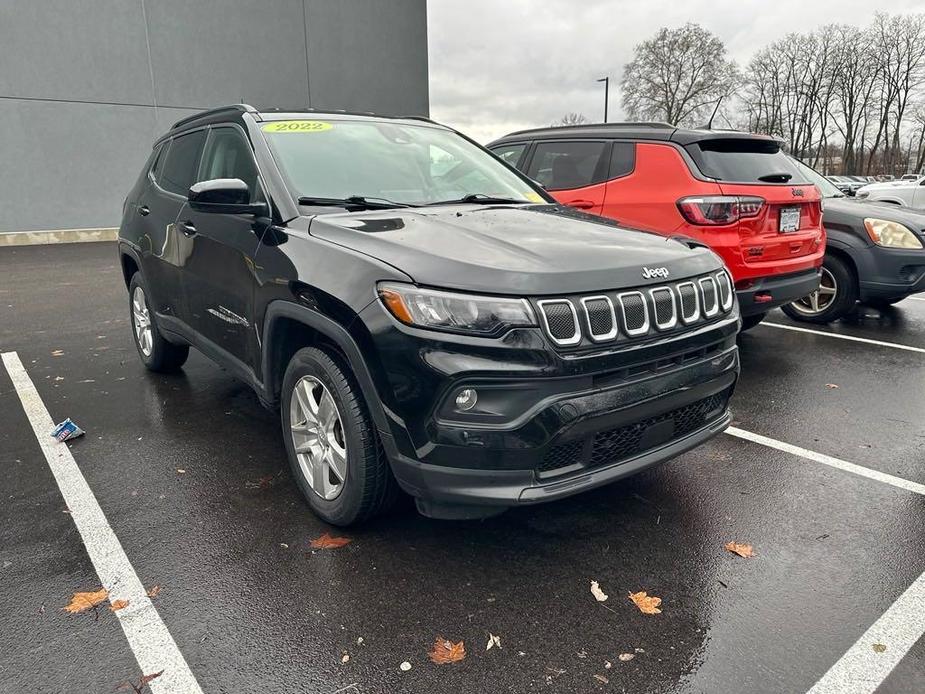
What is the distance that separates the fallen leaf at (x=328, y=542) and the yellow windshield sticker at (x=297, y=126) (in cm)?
212

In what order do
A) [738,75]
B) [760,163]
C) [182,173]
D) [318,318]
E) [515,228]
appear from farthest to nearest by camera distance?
[738,75]
[760,163]
[182,173]
[515,228]
[318,318]

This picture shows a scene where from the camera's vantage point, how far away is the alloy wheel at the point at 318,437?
2.84m

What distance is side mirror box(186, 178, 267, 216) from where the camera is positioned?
10.2ft

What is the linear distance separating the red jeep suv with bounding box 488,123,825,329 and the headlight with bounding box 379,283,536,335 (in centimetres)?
273

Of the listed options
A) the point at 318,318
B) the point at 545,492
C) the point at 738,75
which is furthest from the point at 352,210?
the point at 738,75

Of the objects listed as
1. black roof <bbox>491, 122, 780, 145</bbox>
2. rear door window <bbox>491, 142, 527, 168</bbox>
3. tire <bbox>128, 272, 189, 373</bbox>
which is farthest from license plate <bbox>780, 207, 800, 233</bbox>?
tire <bbox>128, 272, 189, 373</bbox>

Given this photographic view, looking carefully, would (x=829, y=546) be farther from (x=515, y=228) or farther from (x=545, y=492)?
(x=515, y=228)

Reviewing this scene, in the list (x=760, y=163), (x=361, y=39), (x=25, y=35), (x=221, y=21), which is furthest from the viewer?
(x=361, y=39)

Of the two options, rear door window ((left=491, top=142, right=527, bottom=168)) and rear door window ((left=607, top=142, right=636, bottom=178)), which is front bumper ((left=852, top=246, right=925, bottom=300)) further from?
rear door window ((left=491, top=142, right=527, bottom=168))

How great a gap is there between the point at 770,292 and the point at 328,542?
389 cm

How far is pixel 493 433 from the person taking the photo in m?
2.30

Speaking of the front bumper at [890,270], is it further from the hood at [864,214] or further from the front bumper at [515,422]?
the front bumper at [515,422]

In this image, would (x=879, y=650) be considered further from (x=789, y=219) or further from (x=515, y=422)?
(x=789, y=219)

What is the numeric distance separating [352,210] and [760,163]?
3.87m
